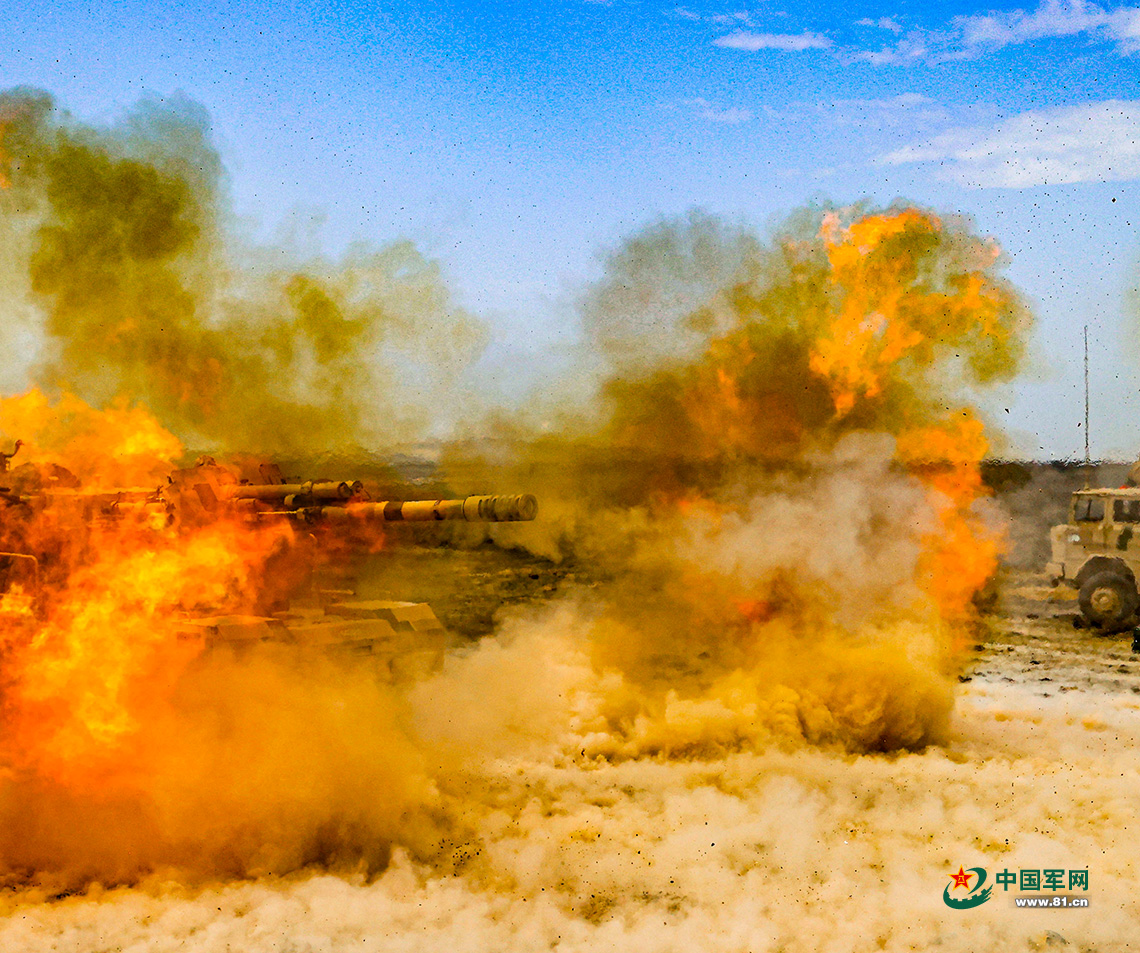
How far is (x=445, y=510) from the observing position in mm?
10328

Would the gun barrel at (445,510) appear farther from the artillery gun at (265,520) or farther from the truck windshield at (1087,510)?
the truck windshield at (1087,510)

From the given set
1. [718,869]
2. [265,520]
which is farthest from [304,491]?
[718,869]

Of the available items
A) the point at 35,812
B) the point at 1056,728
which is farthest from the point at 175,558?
the point at 1056,728

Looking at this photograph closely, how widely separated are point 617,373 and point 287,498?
5.82 m

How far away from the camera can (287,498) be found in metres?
10.8

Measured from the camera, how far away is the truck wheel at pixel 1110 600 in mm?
18703

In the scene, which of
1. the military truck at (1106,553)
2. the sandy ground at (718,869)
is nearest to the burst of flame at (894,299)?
the sandy ground at (718,869)

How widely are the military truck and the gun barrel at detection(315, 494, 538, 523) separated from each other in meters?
12.9

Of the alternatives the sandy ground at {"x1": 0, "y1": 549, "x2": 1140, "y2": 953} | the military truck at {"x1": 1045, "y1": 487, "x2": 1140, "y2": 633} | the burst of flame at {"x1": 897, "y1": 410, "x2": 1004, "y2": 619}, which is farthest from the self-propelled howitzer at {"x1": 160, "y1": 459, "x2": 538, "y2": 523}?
the military truck at {"x1": 1045, "y1": 487, "x2": 1140, "y2": 633}

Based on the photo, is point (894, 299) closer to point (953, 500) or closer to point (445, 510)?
point (953, 500)

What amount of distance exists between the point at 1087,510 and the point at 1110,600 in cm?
157

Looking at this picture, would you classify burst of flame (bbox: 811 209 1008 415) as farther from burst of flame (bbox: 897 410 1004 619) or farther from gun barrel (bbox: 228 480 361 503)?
gun barrel (bbox: 228 480 361 503)

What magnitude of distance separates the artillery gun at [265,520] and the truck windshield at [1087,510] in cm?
1289

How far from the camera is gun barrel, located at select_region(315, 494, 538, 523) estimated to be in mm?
9711
